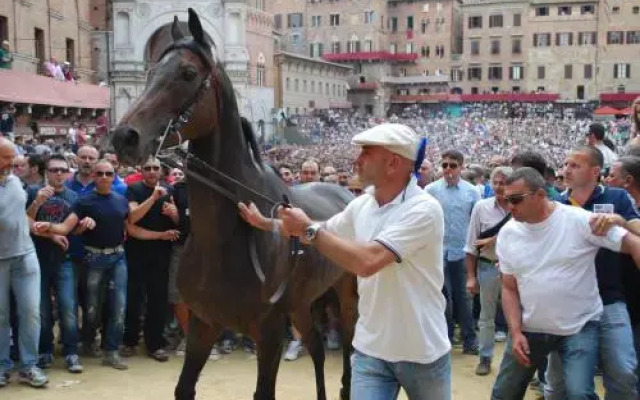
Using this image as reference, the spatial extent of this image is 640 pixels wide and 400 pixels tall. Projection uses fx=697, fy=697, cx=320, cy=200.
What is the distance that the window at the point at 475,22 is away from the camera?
79.9 meters

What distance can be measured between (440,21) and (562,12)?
13639mm

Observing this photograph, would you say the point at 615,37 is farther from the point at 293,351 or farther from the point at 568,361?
the point at 568,361

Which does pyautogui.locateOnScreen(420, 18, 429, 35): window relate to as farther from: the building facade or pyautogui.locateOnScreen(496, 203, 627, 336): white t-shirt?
pyautogui.locateOnScreen(496, 203, 627, 336): white t-shirt

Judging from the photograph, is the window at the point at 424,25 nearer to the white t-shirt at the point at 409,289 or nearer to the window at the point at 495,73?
the window at the point at 495,73

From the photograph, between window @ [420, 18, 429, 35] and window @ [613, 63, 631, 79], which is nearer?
window @ [613, 63, 631, 79]

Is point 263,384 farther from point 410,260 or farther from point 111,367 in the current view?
point 111,367

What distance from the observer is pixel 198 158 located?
14.9 feet

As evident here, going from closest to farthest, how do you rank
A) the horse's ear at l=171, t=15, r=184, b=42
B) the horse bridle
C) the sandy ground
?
1. the horse bridle
2. the horse's ear at l=171, t=15, r=184, b=42
3. the sandy ground

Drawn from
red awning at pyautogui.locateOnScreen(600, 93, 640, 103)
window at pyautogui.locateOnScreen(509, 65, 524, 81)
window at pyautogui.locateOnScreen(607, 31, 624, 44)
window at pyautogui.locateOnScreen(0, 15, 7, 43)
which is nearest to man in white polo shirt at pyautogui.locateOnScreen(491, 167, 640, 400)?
window at pyautogui.locateOnScreen(0, 15, 7, 43)

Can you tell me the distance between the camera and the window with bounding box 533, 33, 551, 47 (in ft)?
252

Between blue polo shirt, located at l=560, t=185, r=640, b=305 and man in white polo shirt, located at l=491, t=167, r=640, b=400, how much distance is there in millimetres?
201

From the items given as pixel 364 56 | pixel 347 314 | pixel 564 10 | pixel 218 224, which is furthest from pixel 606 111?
pixel 218 224

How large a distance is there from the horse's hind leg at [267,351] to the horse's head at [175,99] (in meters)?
1.36

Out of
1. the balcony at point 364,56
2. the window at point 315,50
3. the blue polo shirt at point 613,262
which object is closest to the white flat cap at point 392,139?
the blue polo shirt at point 613,262
